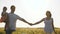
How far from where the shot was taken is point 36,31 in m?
6.21

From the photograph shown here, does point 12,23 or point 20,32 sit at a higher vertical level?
point 12,23

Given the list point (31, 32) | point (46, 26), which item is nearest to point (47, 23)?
point (46, 26)

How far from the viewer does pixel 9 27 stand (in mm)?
3611

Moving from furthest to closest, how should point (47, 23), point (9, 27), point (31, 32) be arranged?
point (31, 32) < point (47, 23) < point (9, 27)

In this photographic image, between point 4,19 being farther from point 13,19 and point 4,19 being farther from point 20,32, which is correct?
point 20,32

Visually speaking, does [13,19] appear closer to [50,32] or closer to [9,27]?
[9,27]

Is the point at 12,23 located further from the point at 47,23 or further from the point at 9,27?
the point at 47,23

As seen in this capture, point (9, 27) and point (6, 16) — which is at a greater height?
point (6, 16)

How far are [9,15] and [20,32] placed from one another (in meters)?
2.56

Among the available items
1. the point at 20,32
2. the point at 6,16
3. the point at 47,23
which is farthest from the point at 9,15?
the point at 20,32

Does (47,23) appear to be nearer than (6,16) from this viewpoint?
No

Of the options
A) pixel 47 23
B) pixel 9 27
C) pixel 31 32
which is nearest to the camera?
Result: pixel 9 27

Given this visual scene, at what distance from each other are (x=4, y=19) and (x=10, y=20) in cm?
14

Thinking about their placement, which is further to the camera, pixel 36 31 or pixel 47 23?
pixel 36 31
